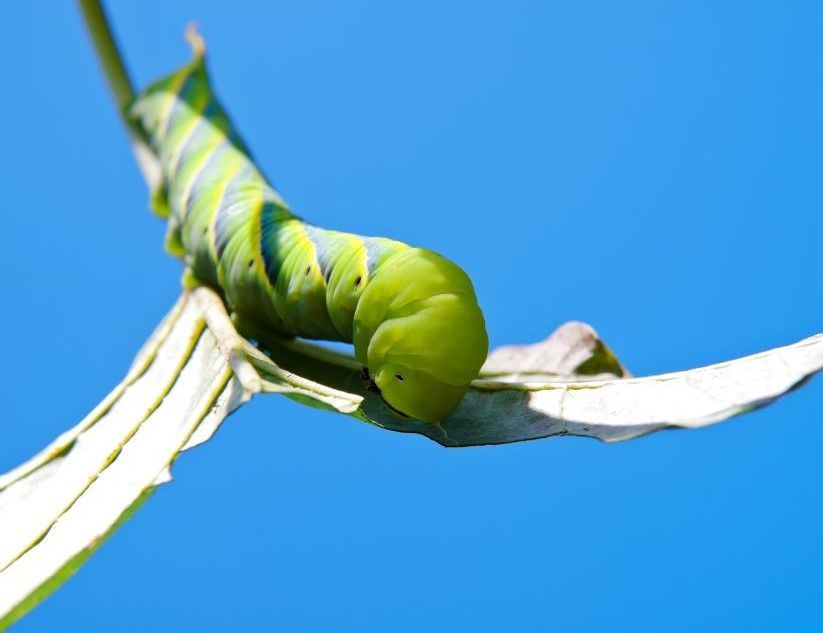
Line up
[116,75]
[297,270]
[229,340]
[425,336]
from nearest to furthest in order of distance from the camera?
[425,336]
[229,340]
[297,270]
[116,75]

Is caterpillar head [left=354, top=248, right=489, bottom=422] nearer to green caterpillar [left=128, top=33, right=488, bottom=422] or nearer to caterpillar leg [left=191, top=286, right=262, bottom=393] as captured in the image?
green caterpillar [left=128, top=33, right=488, bottom=422]

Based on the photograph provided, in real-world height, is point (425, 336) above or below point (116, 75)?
below

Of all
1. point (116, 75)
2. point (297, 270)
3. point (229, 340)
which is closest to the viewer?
point (229, 340)

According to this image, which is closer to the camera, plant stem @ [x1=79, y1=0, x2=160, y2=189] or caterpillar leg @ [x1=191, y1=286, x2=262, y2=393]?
caterpillar leg @ [x1=191, y1=286, x2=262, y2=393]

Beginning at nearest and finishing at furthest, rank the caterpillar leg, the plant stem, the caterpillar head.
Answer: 1. the caterpillar leg
2. the caterpillar head
3. the plant stem

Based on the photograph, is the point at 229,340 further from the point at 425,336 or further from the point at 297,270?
the point at 425,336

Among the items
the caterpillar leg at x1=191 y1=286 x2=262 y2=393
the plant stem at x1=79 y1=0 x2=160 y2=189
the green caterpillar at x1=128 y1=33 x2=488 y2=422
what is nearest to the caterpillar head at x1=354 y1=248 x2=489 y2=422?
the green caterpillar at x1=128 y1=33 x2=488 y2=422

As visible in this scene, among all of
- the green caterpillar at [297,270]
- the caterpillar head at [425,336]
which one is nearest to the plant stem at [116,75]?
the green caterpillar at [297,270]

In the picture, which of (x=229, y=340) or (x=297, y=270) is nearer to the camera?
(x=229, y=340)

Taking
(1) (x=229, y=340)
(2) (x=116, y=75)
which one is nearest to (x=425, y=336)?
(1) (x=229, y=340)
